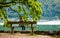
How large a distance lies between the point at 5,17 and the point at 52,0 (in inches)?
3262

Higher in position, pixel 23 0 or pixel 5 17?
pixel 23 0

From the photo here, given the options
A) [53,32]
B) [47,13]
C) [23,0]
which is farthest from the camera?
[47,13]

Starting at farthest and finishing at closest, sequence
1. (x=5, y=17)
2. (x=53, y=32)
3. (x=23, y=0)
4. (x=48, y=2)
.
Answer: (x=48, y=2)
(x=5, y=17)
(x=53, y=32)
(x=23, y=0)

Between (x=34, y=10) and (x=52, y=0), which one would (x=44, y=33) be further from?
(x=52, y=0)

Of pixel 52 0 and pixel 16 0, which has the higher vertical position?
pixel 16 0

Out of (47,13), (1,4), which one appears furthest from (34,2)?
(47,13)

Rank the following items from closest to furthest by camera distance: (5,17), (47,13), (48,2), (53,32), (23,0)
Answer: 1. (23,0)
2. (53,32)
3. (5,17)
4. (47,13)
5. (48,2)

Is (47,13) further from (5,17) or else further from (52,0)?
(5,17)

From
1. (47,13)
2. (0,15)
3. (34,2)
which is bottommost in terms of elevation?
(47,13)

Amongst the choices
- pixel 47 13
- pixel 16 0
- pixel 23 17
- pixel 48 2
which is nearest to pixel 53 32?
pixel 23 17

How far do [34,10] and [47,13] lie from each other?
233 ft

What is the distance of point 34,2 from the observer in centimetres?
1402

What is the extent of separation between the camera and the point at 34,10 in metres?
14.1

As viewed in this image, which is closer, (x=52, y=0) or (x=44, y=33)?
(x=44, y=33)
